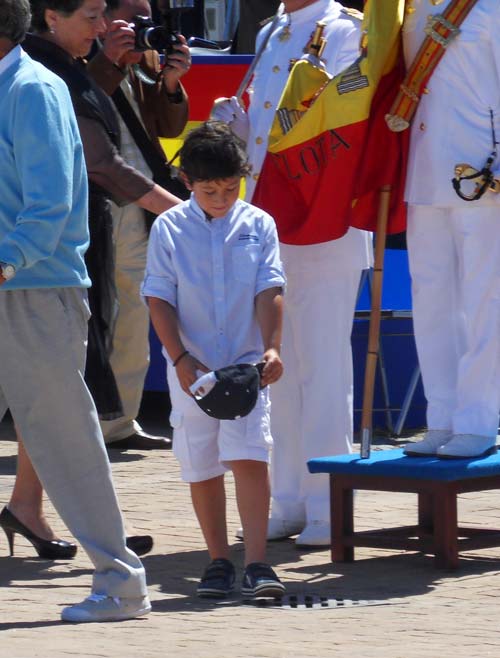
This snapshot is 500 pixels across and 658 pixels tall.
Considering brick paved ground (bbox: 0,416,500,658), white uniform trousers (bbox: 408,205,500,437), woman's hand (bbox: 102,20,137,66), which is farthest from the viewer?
woman's hand (bbox: 102,20,137,66)

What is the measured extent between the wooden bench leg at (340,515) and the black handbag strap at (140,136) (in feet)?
7.27

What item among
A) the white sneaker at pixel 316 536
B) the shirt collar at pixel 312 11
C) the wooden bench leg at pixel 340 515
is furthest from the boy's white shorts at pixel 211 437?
the shirt collar at pixel 312 11

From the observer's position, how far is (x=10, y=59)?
495cm

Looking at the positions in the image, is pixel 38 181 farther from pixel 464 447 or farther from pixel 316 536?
pixel 316 536

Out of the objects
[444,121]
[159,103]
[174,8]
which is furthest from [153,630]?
[174,8]

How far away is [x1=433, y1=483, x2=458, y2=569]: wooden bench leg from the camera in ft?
19.1

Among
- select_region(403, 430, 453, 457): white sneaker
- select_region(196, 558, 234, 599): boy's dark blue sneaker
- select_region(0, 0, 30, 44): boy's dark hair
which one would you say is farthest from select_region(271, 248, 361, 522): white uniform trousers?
select_region(0, 0, 30, 44): boy's dark hair

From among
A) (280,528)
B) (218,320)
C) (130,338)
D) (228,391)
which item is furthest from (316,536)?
(130,338)

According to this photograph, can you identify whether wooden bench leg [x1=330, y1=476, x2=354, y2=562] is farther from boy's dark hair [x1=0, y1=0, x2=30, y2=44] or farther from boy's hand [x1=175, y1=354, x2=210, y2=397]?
boy's dark hair [x1=0, y1=0, x2=30, y2=44]

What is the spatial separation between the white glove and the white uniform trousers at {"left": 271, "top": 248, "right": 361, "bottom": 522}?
1.74ft

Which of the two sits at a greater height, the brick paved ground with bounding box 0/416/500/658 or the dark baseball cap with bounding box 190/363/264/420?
the dark baseball cap with bounding box 190/363/264/420

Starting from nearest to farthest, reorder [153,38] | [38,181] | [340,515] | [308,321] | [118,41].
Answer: [38,181]
[340,515]
[308,321]
[118,41]
[153,38]

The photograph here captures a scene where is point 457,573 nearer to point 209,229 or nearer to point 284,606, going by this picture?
point 284,606

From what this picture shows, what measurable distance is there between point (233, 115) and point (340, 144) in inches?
23.3
